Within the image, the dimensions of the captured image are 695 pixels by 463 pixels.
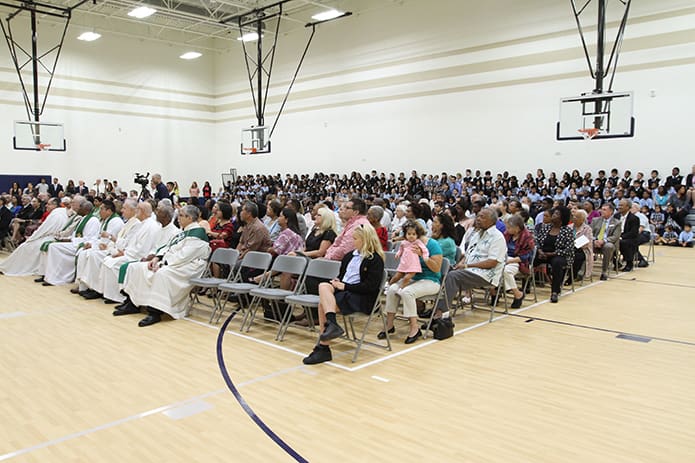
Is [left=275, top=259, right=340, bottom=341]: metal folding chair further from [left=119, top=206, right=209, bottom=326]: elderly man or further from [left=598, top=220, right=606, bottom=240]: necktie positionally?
[left=598, top=220, right=606, bottom=240]: necktie

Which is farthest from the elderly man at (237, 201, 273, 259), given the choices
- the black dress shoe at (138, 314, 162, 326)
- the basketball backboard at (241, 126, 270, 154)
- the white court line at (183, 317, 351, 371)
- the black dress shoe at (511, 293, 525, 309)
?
the basketball backboard at (241, 126, 270, 154)

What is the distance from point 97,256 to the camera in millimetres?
7602

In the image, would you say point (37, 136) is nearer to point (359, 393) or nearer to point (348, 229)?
point (348, 229)

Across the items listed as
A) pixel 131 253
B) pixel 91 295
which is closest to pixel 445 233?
pixel 131 253

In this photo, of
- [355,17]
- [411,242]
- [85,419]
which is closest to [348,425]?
[85,419]

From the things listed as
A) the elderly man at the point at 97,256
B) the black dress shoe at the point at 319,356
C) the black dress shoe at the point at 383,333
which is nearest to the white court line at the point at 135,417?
the black dress shoe at the point at 319,356

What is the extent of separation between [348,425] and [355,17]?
68.4 feet

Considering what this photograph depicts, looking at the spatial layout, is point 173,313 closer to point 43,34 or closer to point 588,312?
point 588,312

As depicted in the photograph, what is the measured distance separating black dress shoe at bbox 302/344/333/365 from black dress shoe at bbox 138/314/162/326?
2379 millimetres

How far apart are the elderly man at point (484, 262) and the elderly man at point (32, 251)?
730 cm

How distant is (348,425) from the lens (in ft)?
11.7

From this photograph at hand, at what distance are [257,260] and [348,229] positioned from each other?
1.18 m

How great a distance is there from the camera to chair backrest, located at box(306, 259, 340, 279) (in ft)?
17.7

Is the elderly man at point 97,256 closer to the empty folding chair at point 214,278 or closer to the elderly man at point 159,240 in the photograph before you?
the elderly man at point 159,240
